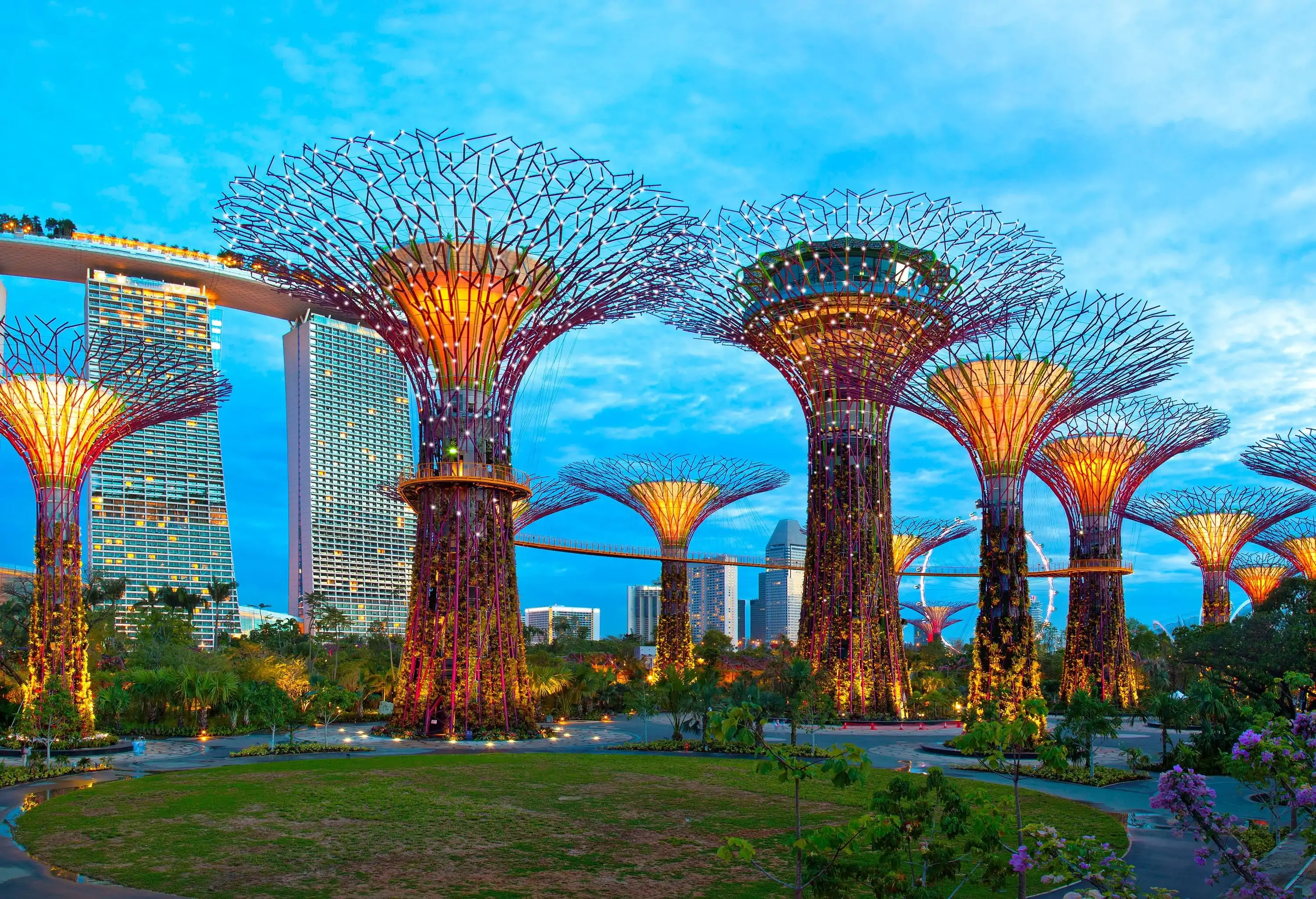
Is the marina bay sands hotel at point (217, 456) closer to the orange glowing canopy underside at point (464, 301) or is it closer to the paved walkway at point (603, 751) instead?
the paved walkway at point (603, 751)

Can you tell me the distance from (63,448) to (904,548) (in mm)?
46048

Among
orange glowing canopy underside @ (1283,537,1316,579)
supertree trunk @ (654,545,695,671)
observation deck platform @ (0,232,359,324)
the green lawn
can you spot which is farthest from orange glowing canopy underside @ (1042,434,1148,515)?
observation deck platform @ (0,232,359,324)

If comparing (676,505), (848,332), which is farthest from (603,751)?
(676,505)

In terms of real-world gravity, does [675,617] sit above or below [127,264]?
below

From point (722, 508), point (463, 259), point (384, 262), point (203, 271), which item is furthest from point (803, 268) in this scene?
point (203, 271)

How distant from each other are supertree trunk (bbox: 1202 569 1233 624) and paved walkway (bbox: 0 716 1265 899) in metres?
24.5

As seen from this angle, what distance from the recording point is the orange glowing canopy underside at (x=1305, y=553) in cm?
6656

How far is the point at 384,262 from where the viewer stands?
94.5 ft

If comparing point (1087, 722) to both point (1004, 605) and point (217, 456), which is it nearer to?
point (1004, 605)

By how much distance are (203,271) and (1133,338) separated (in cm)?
9296

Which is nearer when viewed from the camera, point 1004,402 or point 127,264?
point 1004,402

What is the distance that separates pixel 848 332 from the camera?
37344mm

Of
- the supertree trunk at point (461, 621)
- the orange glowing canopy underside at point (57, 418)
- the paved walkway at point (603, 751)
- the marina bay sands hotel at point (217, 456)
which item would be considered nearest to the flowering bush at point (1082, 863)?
the paved walkway at point (603, 751)

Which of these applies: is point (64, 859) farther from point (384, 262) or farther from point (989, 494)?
point (989, 494)
